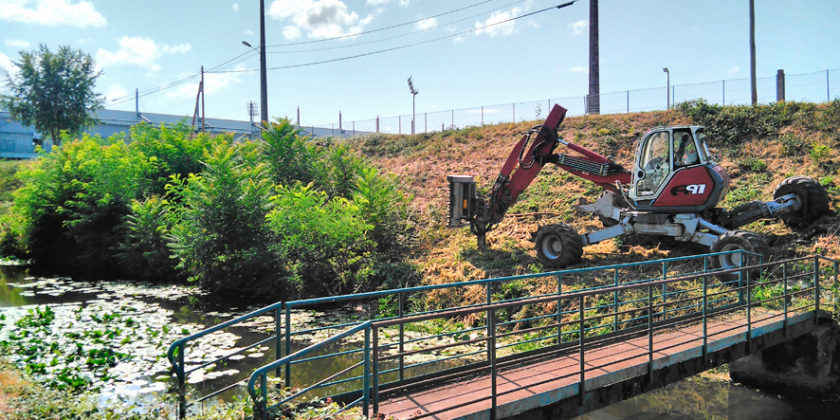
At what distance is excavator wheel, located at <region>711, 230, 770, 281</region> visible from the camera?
10.7 metres

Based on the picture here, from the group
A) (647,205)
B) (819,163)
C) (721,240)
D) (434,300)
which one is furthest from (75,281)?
(819,163)

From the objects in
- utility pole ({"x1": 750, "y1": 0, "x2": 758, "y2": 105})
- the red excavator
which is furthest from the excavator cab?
utility pole ({"x1": 750, "y1": 0, "x2": 758, "y2": 105})

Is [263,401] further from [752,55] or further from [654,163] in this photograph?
[752,55]

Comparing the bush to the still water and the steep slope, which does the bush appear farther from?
the steep slope

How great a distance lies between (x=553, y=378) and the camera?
20.4 ft

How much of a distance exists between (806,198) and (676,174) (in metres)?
3.35

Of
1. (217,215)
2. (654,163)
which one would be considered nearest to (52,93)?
(217,215)

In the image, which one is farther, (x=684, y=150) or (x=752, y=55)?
(x=752, y=55)

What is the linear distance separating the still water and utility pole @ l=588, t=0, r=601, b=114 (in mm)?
17603

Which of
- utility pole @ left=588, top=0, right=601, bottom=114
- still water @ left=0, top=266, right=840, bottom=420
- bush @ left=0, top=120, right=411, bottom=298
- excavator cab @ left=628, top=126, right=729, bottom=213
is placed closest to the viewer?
still water @ left=0, top=266, right=840, bottom=420

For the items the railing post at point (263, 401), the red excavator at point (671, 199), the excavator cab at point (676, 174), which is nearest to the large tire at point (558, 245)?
the red excavator at point (671, 199)

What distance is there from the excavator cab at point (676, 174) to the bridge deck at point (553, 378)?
14.3 feet

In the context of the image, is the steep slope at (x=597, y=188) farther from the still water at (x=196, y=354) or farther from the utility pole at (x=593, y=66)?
the still water at (x=196, y=354)

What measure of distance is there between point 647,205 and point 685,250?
171 centimetres
